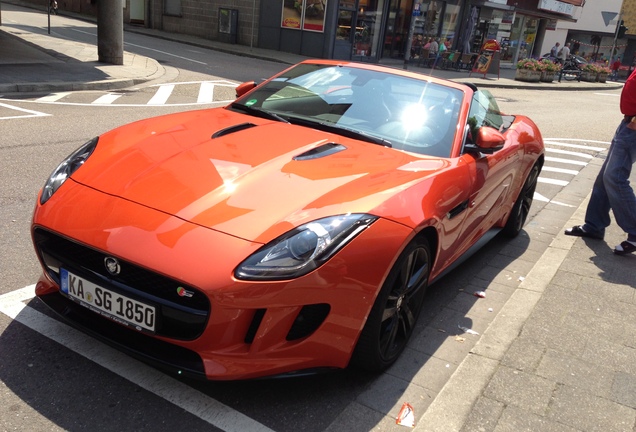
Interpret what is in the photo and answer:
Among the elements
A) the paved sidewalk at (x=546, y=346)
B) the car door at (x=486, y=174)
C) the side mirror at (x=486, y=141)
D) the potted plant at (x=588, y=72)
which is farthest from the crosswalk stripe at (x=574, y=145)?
the potted plant at (x=588, y=72)

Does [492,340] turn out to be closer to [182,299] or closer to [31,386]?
[182,299]

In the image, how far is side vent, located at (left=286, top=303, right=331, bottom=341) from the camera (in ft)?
8.21

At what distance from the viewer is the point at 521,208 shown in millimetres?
5523

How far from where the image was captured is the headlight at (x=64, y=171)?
2986mm

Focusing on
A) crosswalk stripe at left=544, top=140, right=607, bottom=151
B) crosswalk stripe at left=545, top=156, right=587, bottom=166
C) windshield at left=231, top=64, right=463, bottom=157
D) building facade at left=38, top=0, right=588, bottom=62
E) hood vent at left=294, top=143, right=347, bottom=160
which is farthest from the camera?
building facade at left=38, top=0, right=588, bottom=62

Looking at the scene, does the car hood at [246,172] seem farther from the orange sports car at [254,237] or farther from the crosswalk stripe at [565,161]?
the crosswalk stripe at [565,161]

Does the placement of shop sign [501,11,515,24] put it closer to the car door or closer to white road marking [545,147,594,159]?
white road marking [545,147,594,159]

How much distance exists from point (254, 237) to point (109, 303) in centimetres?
68

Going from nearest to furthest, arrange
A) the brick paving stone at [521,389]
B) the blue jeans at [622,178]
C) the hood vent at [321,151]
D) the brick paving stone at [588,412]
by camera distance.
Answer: the brick paving stone at [588,412] → the brick paving stone at [521,389] → the hood vent at [321,151] → the blue jeans at [622,178]

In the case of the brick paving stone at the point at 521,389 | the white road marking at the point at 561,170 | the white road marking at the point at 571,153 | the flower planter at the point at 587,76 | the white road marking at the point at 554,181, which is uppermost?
the brick paving stone at the point at 521,389

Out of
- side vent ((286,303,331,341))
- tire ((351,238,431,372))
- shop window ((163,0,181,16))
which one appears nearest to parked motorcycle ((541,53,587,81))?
shop window ((163,0,181,16))

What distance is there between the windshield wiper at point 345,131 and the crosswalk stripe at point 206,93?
28.1 ft

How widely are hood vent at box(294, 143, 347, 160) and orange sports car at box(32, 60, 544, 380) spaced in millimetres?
12

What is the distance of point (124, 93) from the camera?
12141 mm
